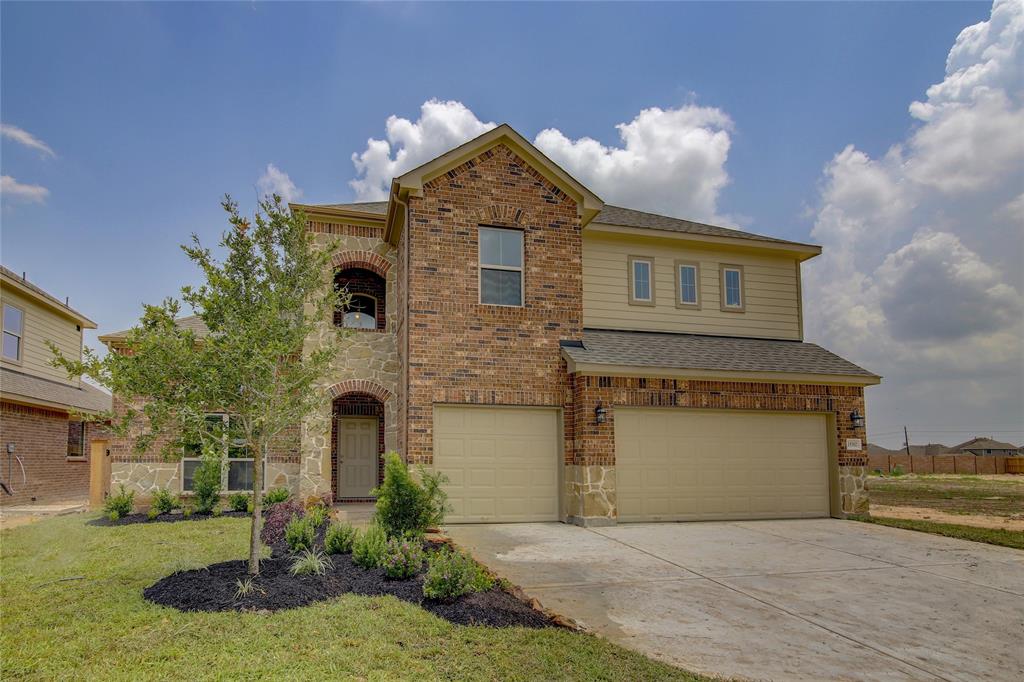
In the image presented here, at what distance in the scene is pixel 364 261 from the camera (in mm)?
15227

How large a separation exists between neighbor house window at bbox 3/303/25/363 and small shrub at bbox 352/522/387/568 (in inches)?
701

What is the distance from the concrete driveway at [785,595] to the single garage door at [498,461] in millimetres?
705

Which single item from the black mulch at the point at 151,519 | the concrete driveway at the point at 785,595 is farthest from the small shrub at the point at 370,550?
the black mulch at the point at 151,519

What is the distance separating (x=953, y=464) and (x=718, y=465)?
36850 mm

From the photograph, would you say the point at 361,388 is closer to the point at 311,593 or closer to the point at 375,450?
the point at 375,450

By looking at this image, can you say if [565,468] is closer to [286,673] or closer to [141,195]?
[286,673]

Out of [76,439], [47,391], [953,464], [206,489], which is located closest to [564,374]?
[206,489]

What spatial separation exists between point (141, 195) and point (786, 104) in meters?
14.6

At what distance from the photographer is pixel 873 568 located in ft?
27.7

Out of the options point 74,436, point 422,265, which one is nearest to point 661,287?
point 422,265

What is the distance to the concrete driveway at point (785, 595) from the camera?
5.12 m

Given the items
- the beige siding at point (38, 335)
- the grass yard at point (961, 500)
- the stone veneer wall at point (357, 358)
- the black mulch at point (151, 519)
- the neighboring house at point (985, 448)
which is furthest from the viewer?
the neighboring house at point (985, 448)

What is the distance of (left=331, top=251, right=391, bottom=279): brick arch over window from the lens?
49.4ft

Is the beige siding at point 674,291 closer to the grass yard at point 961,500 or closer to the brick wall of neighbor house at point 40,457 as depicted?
the grass yard at point 961,500
